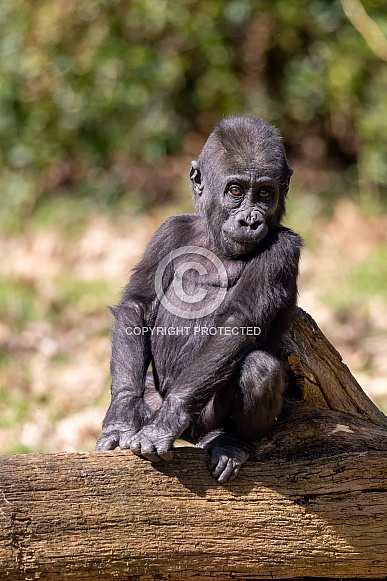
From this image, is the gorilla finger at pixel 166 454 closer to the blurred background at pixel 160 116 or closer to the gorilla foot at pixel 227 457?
the gorilla foot at pixel 227 457

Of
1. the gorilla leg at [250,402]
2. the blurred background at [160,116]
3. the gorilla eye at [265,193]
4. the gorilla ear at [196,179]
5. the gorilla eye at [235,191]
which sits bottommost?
the gorilla leg at [250,402]

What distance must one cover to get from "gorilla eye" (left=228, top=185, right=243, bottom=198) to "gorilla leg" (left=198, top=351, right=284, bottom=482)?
2.73ft

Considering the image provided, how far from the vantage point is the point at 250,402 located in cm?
409

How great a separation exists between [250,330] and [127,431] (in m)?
0.74

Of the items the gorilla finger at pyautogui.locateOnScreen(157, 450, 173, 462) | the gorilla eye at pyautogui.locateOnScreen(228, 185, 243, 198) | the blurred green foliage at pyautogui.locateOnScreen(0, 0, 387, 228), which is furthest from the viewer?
the blurred green foliage at pyautogui.locateOnScreen(0, 0, 387, 228)

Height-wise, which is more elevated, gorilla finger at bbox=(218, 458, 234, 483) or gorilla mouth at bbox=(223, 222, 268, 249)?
gorilla mouth at bbox=(223, 222, 268, 249)

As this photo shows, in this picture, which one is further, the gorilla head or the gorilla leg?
the gorilla head

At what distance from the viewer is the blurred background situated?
10.3 meters

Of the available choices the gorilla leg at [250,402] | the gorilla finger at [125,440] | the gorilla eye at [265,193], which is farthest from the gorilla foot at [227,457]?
the gorilla eye at [265,193]

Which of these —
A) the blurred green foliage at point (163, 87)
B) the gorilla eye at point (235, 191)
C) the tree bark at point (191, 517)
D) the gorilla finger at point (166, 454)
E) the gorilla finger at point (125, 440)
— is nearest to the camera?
the tree bark at point (191, 517)

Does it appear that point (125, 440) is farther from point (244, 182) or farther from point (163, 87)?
point (163, 87)

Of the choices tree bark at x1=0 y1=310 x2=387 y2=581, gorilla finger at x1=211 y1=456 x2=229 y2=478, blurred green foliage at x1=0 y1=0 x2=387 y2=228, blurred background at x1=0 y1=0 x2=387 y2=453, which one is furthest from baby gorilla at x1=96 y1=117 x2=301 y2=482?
blurred green foliage at x1=0 y1=0 x2=387 y2=228

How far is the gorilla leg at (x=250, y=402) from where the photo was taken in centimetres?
406

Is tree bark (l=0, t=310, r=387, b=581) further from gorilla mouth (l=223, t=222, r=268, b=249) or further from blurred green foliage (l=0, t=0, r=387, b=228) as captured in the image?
blurred green foliage (l=0, t=0, r=387, b=228)
